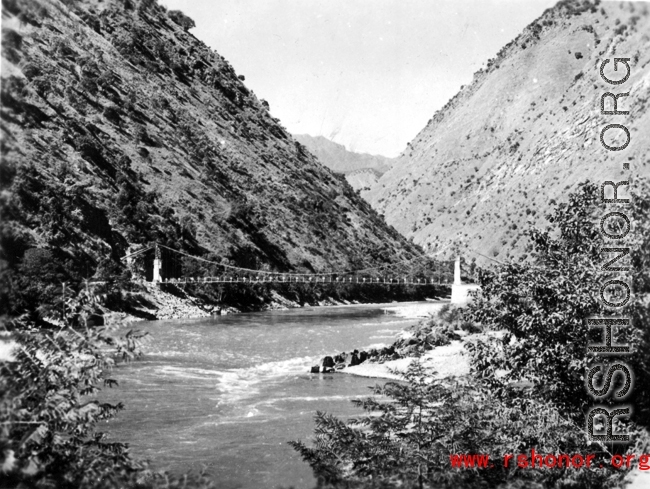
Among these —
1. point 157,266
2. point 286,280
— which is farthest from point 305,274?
point 157,266

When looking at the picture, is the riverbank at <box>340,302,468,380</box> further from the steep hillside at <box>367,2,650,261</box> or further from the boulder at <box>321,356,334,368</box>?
the steep hillside at <box>367,2,650,261</box>

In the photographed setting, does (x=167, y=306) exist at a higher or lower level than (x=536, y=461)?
higher

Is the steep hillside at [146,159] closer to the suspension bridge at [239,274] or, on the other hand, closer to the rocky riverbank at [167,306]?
the suspension bridge at [239,274]

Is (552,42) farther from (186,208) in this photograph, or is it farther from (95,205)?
(95,205)

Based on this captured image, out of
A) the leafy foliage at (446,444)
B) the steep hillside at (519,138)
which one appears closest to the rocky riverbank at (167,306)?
the steep hillside at (519,138)

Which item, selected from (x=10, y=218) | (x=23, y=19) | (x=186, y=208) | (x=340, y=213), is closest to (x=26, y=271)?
(x=10, y=218)

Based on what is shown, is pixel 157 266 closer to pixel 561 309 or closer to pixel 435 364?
pixel 435 364
